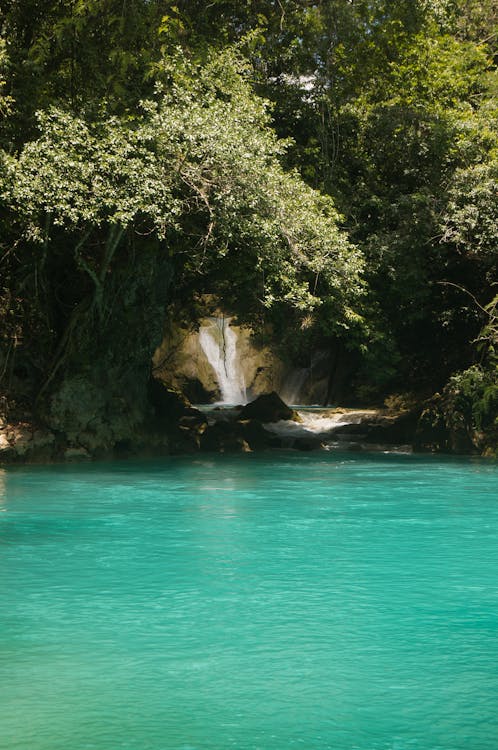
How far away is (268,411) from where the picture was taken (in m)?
27.3

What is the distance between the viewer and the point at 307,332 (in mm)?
26219

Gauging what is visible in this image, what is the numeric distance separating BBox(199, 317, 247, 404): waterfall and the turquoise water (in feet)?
69.3

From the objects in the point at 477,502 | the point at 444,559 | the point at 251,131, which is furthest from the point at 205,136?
the point at 444,559

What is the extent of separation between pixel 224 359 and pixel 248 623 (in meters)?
28.8

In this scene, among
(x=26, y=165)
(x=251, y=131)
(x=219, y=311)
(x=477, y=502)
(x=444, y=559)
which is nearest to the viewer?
(x=444, y=559)

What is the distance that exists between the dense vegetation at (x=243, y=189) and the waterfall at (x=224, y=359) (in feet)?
25.0

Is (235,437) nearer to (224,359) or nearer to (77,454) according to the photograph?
(77,454)

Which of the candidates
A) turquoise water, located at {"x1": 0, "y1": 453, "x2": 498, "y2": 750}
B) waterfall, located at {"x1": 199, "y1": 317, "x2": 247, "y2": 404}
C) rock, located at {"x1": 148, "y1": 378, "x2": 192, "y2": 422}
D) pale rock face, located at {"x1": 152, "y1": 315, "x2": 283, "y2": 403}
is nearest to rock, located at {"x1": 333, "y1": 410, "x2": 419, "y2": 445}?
rock, located at {"x1": 148, "y1": 378, "x2": 192, "y2": 422}

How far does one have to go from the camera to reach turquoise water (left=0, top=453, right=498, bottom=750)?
5.70 m

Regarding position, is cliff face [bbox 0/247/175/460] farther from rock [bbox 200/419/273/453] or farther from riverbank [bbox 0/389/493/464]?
rock [bbox 200/419/273/453]

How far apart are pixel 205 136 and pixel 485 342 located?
9.20 meters

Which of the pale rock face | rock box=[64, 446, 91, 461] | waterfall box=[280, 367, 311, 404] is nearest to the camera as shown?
rock box=[64, 446, 91, 461]

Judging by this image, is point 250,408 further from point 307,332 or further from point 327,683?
point 327,683

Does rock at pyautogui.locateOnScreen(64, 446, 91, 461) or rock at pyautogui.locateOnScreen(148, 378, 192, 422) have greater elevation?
rock at pyautogui.locateOnScreen(148, 378, 192, 422)
